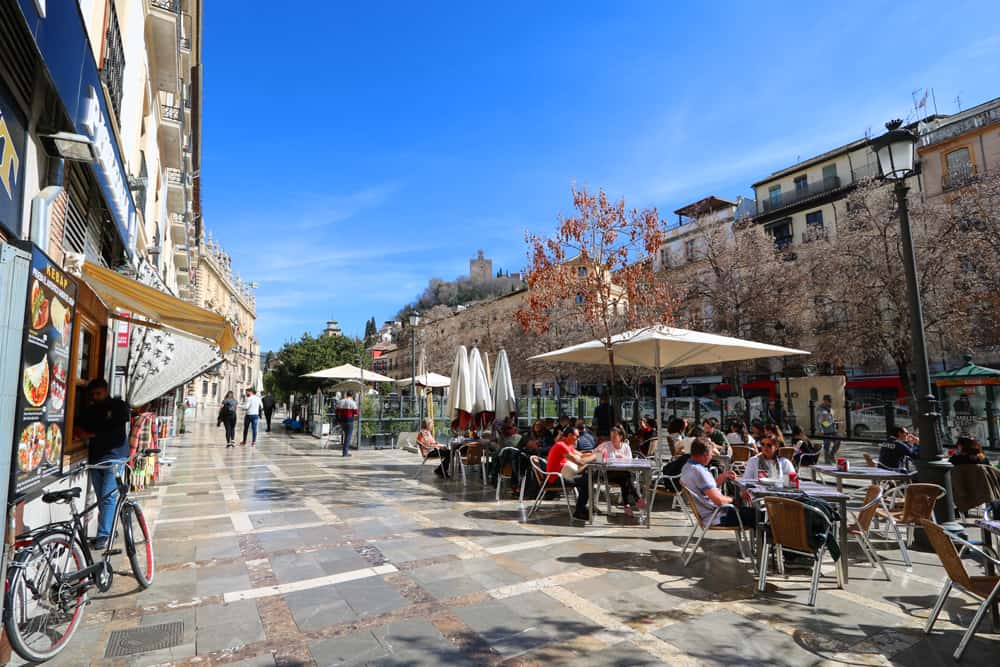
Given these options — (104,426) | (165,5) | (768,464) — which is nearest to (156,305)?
(104,426)

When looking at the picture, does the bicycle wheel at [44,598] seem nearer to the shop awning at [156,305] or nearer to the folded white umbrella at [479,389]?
the shop awning at [156,305]

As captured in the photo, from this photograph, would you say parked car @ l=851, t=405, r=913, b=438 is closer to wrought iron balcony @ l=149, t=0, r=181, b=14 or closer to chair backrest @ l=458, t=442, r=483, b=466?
chair backrest @ l=458, t=442, r=483, b=466

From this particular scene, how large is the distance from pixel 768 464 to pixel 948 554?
92.2 inches

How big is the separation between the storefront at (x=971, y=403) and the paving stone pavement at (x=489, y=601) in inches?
452

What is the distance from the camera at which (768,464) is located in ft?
18.5

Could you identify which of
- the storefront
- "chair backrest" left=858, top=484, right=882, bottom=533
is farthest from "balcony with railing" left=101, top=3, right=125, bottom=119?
the storefront

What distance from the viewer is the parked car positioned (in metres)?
16.7

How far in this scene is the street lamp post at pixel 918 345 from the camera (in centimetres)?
578

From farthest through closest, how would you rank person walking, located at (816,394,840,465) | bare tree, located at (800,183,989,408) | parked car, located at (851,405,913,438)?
person walking, located at (816,394,840,465), parked car, located at (851,405,913,438), bare tree, located at (800,183,989,408)

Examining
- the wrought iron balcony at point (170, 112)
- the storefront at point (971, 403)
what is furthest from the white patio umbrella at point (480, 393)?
the storefront at point (971, 403)

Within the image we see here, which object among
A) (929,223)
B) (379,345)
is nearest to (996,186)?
(929,223)

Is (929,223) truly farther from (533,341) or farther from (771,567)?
(533,341)

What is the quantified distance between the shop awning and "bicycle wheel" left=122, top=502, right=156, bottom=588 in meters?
2.50

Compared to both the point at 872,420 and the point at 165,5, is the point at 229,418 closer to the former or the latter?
the point at 165,5
